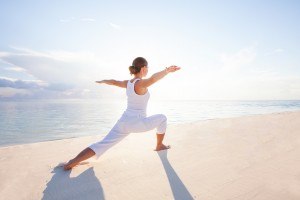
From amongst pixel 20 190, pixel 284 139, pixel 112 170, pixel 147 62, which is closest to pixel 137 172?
pixel 112 170

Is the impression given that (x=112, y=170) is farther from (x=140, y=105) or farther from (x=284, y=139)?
(x=284, y=139)

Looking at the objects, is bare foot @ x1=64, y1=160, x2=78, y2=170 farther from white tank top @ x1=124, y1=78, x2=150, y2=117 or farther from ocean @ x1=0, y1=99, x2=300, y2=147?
ocean @ x1=0, y1=99, x2=300, y2=147

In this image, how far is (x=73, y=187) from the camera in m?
2.99

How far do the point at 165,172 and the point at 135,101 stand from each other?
3.99 feet

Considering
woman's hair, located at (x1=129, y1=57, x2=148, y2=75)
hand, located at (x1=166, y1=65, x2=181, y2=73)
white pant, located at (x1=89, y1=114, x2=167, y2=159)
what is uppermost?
woman's hair, located at (x1=129, y1=57, x2=148, y2=75)

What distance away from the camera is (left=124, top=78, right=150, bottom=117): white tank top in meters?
3.97

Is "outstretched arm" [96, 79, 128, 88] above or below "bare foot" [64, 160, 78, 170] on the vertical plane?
above

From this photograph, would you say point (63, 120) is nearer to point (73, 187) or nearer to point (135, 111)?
point (135, 111)

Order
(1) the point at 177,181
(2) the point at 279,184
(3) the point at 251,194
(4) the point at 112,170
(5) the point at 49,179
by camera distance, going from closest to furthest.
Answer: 1. (3) the point at 251,194
2. (2) the point at 279,184
3. (1) the point at 177,181
4. (5) the point at 49,179
5. (4) the point at 112,170

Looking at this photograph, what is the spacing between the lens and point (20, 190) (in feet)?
9.64

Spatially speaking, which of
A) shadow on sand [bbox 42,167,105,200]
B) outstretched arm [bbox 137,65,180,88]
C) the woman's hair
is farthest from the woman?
shadow on sand [bbox 42,167,105,200]

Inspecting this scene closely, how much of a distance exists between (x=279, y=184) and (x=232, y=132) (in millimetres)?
3556

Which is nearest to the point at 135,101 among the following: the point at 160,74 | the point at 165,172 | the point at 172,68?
the point at 160,74

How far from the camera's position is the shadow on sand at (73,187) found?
2.76m
